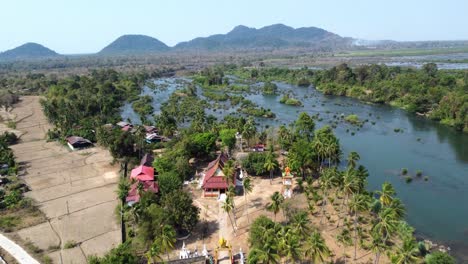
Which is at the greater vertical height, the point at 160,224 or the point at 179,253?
the point at 160,224

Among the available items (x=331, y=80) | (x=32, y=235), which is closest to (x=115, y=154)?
(x=32, y=235)

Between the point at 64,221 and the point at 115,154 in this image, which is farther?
the point at 115,154

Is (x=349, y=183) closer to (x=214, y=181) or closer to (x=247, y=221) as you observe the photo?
(x=247, y=221)

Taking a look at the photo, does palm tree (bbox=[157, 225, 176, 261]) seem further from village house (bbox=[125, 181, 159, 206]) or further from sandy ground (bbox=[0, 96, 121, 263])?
village house (bbox=[125, 181, 159, 206])

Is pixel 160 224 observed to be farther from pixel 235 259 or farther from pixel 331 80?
pixel 331 80

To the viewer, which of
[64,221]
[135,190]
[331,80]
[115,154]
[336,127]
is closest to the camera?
[64,221]

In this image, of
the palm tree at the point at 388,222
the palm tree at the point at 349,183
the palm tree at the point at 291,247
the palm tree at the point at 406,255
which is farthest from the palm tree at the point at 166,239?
the palm tree at the point at 349,183

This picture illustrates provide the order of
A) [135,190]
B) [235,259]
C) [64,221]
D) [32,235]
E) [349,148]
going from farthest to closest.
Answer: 1. [349,148]
2. [135,190]
3. [64,221]
4. [32,235]
5. [235,259]
